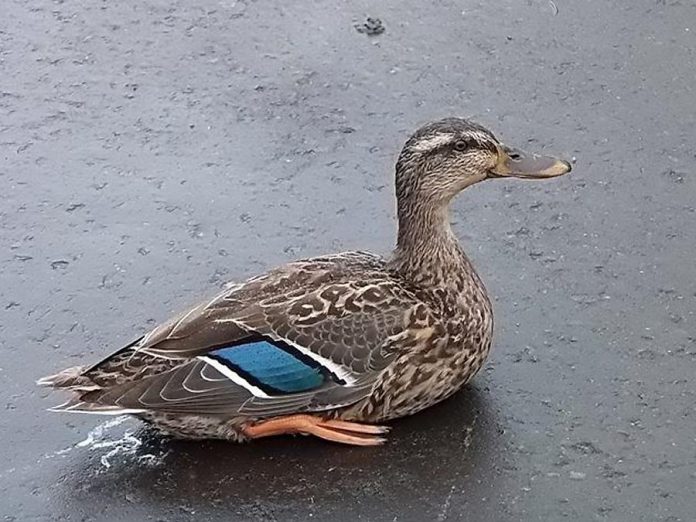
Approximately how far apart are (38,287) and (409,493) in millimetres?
1615

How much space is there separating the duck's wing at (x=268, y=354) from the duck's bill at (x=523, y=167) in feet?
1.87

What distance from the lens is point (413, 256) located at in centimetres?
427

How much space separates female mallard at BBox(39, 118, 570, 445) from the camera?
4.00m

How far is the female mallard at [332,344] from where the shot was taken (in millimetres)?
4000

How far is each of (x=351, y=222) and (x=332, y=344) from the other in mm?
1146

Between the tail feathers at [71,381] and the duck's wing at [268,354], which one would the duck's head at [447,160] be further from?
the tail feathers at [71,381]

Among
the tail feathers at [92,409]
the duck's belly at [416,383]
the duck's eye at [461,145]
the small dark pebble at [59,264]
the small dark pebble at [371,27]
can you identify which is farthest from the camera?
the small dark pebble at [371,27]

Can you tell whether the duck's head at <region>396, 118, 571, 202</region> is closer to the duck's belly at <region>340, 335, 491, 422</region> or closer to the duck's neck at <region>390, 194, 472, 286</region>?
the duck's neck at <region>390, 194, 472, 286</region>

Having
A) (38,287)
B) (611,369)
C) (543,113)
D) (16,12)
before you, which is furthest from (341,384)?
(16,12)

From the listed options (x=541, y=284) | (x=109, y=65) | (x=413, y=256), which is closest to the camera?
(x=413, y=256)

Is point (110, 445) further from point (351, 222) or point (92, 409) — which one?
point (351, 222)

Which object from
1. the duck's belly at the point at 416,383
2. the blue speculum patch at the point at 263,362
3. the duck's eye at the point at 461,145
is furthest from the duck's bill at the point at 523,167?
the blue speculum patch at the point at 263,362

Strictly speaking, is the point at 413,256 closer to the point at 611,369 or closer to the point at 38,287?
the point at 611,369

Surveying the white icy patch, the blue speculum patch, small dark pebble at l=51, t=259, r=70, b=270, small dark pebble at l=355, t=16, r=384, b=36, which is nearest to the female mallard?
the blue speculum patch
